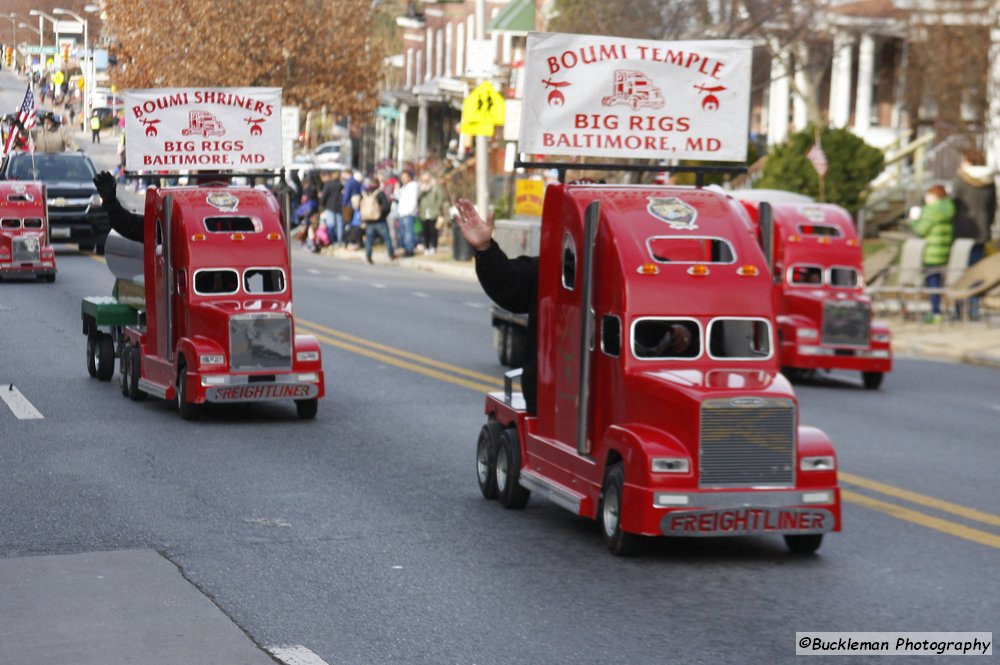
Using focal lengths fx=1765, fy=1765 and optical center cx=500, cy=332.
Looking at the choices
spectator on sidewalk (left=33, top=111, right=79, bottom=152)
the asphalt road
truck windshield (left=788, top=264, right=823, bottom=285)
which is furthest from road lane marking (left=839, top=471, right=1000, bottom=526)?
spectator on sidewalk (left=33, top=111, right=79, bottom=152)

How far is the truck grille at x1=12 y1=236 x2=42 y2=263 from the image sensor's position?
30.7 metres

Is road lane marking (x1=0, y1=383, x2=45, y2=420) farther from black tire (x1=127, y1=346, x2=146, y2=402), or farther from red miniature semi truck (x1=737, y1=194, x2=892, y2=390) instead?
red miniature semi truck (x1=737, y1=194, x2=892, y2=390)

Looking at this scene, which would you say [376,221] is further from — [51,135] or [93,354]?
[93,354]

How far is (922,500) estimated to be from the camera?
11.8 metres

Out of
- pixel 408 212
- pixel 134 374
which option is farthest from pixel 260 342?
pixel 408 212

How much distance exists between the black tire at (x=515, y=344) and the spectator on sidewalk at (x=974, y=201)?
31.6ft

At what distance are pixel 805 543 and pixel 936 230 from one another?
16.8m

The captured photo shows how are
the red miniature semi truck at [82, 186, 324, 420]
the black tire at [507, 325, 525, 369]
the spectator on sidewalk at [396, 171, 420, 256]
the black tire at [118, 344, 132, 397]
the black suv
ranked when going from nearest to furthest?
the red miniature semi truck at [82, 186, 324, 420], the black tire at [118, 344, 132, 397], the black tire at [507, 325, 525, 369], the black suv, the spectator on sidewalk at [396, 171, 420, 256]

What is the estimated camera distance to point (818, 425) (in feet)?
52.5

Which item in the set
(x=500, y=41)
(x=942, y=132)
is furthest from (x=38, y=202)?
(x=500, y=41)

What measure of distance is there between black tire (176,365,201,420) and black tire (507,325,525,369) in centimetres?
480

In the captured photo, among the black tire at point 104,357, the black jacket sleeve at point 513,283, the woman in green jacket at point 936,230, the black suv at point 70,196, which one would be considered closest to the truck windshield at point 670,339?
the black jacket sleeve at point 513,283

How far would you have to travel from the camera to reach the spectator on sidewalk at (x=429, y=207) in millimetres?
41938

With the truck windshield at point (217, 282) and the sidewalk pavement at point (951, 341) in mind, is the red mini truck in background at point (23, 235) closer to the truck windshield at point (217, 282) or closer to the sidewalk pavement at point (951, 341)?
the sidewalk pavement at point (951, 341)
